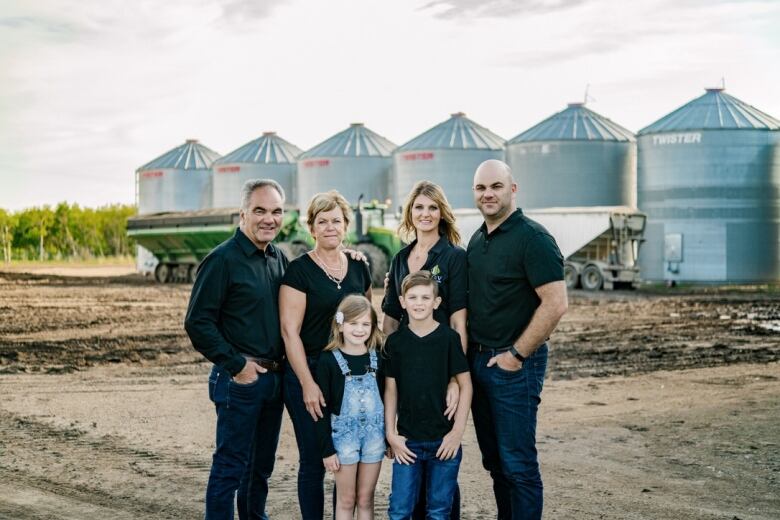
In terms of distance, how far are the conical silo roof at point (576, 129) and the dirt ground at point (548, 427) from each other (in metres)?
18.8

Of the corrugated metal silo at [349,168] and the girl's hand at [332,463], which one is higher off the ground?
the corrugated metal silo at [349,168]

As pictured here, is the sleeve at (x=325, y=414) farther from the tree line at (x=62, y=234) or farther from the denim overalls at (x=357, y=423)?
the tree line at (x=62, y=234)

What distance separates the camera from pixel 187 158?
48.9 metres

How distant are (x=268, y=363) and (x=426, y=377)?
84 centimetres

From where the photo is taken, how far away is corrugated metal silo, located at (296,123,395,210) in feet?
138

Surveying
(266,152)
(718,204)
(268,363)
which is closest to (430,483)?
(268,363)

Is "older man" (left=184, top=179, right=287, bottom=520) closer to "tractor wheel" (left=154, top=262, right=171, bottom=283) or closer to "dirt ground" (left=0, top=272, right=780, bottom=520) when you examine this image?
"dirt ground" (left=0, top=272, right=780, bottom=520)

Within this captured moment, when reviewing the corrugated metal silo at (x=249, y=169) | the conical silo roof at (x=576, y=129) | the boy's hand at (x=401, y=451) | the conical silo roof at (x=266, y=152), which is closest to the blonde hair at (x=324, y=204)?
the boy's hand at (x=401, y=451)

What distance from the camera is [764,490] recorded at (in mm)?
6488

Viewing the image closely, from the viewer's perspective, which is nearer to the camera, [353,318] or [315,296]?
[353,318]

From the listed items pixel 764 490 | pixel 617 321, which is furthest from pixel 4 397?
pixel 617 321

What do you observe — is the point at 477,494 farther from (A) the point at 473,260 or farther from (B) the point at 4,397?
(B) the point at 4,397

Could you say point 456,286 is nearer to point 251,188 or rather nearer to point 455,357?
point 455,357

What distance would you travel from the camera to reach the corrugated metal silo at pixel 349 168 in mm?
42000
